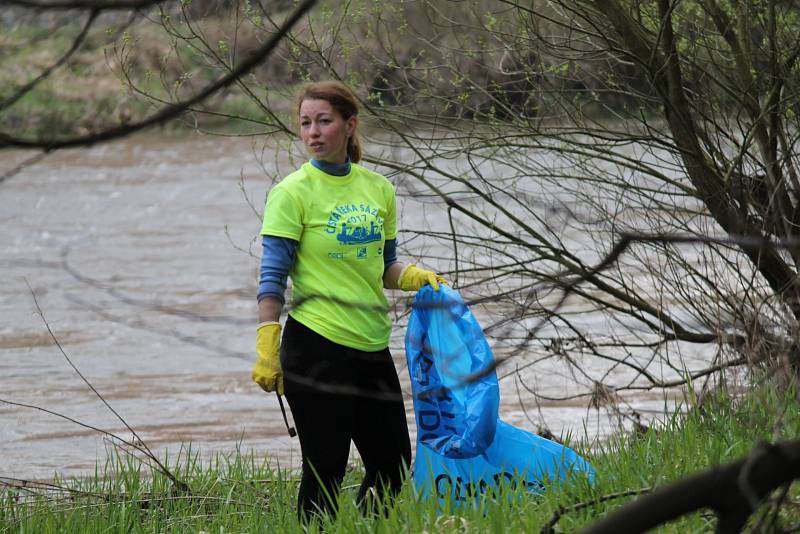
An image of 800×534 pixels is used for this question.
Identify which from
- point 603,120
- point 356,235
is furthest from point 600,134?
point 356,235

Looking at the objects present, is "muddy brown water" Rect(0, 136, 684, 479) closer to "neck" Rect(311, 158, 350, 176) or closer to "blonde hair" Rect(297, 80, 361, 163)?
"neck" Rect(311, 158, 350, 176)

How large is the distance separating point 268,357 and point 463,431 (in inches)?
27.3

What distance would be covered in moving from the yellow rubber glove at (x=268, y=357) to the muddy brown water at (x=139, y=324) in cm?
15

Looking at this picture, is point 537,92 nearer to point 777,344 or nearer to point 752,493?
point 777,344

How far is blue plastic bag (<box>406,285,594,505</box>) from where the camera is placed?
4.02m

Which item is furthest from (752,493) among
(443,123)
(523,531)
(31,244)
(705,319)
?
(31,244)

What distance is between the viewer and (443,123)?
571 cm

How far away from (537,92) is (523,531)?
258 cm

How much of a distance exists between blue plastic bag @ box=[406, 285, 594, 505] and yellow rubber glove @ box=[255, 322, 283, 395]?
0.44 metres

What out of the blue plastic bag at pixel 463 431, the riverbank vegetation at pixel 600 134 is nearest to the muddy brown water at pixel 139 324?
the riverbank vegetation at pixel 600 134

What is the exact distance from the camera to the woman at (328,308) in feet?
12.6

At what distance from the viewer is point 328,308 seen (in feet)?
12.7

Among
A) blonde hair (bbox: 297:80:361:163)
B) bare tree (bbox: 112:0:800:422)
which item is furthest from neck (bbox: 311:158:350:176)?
bare tree (bbox: 112:0:800:422)

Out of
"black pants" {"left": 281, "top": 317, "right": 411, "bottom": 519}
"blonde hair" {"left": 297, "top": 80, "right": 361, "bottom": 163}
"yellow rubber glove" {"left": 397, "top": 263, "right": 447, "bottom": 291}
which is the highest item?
Answer: "blonde hair" {"left": 297, "top": 80, "right": 361, "bottom": 163}
